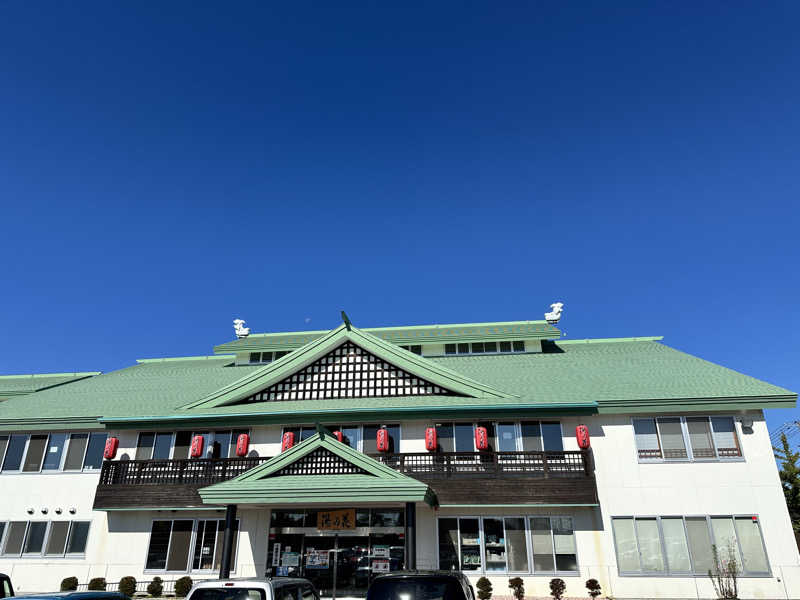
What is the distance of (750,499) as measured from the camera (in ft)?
67.4

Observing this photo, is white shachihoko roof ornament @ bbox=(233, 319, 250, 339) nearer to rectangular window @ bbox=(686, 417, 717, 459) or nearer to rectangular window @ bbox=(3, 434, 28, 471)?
rectangular window @ bbox=(3, 434, 28, 471)

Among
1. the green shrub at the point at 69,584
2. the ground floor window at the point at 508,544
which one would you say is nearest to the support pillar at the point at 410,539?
the ground floor window at the point at 508,544

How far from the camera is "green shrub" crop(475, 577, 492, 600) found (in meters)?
19.8

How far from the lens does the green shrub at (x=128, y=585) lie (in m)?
21.4

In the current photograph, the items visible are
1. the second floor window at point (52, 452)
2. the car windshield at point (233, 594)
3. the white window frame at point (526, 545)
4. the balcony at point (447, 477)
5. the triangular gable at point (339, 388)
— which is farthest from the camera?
the second floor window at point (52, 452)

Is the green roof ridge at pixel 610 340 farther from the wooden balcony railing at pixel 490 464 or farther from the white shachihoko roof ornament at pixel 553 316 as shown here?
the wooden balcony railing at pixel 490 464

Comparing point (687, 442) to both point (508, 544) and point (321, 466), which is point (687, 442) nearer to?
point (508, 544)

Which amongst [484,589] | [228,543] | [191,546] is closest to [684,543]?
[484,589]

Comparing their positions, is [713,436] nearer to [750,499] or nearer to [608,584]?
[750,499]

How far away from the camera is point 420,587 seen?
8.72 meters

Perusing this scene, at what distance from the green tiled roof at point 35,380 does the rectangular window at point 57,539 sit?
38.4 feet

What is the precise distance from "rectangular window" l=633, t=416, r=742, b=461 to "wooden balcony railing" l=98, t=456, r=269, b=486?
1561 centimetres

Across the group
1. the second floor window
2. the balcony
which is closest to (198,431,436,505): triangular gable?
the balcony

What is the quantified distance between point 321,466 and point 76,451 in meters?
13.5
